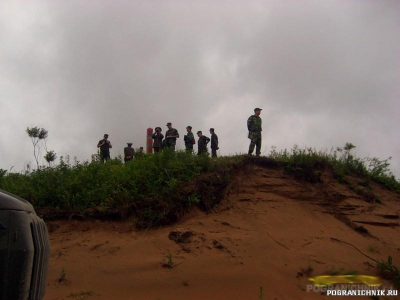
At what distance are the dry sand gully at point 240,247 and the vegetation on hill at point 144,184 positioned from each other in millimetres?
295

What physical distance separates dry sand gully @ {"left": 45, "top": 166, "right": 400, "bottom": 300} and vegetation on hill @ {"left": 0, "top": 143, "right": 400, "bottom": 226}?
295 millimetres

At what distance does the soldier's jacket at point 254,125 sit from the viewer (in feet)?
41.5

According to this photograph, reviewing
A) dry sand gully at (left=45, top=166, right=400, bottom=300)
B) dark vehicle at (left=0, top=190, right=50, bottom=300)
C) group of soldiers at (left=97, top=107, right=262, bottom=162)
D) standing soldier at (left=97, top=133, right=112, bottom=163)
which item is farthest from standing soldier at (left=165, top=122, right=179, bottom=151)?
dark vehicle at (left=0, top=190, right=50, bottom=300)

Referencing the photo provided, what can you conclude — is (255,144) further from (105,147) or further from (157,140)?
(105,147)

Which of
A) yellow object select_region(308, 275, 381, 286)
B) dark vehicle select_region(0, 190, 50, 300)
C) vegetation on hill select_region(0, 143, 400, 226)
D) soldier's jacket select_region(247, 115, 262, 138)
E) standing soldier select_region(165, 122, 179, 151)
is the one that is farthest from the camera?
standing soldier select_region(165, 122, 179, 151)

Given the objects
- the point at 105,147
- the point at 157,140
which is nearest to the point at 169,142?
the point at 157,140

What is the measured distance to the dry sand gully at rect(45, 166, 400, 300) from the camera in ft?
23.4

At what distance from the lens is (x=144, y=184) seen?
31.1 feet

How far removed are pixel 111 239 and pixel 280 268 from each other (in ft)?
10.8

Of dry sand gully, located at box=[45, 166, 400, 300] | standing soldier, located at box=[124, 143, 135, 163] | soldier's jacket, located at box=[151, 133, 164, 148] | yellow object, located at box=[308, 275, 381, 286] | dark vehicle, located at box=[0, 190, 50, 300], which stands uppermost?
soldier's jacket, located at box=[151, 133, 164, 148]

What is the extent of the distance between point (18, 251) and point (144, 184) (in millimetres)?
7283

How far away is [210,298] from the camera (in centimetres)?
687

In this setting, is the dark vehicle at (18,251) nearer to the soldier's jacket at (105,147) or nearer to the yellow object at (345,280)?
the yellow object at (345,280)

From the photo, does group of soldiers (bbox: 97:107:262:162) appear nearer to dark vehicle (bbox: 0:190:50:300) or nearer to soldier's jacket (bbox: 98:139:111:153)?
soldier's jacket (bbox: 98:139:111:153)
